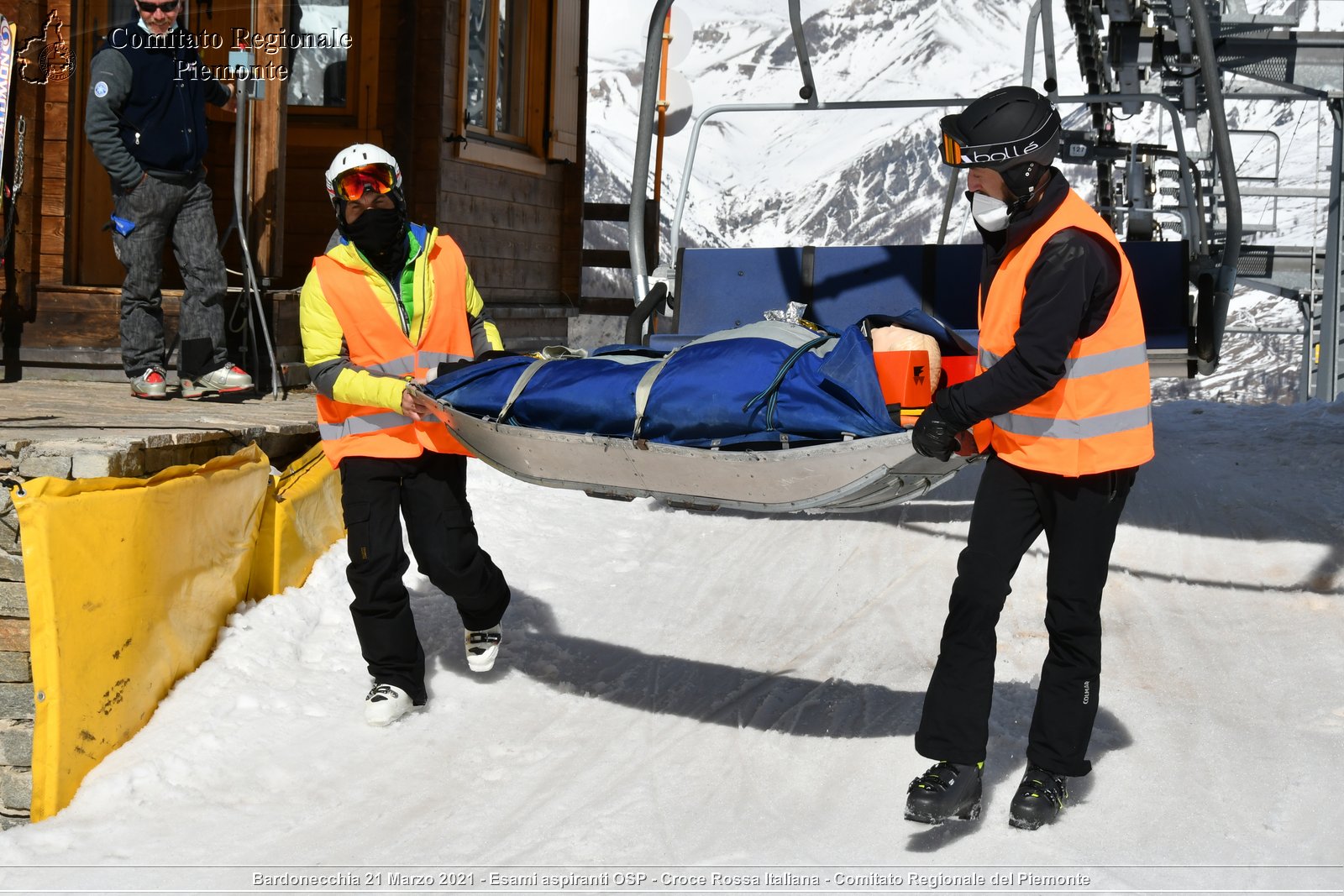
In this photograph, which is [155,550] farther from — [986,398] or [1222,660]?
[1222,660]

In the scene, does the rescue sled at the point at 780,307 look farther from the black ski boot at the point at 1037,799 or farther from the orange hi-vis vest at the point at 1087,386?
the black ski boot at the point at 1037,799

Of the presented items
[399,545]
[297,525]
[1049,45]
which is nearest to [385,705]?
[399,545]

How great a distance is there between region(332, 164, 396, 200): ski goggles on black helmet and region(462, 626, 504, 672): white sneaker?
1627 millimetres

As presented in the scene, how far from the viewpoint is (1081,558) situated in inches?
144

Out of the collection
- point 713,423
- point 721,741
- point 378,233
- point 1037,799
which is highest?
point 378,233

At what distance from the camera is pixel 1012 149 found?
3.53 metres

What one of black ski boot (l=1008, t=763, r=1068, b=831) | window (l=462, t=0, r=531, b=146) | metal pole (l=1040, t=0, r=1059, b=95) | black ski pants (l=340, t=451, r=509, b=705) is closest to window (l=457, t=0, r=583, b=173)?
window (l=462, t=0, r=531, b=146)

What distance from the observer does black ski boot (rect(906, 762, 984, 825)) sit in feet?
11.8

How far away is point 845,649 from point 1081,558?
7.17 ft

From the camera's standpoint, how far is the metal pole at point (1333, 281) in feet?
41.4

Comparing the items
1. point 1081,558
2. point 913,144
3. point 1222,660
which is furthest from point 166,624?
point 913,144

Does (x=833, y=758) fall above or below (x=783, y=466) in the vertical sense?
below

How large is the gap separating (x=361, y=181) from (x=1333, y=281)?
1124cm

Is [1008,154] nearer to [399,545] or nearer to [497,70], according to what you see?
[399,545]
